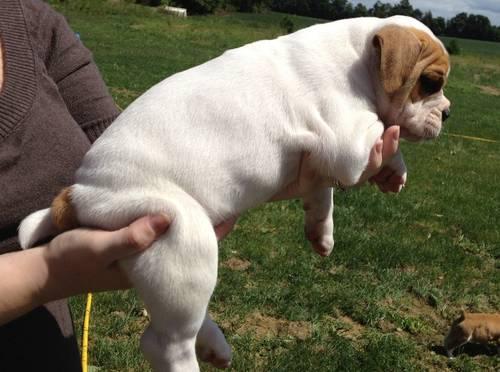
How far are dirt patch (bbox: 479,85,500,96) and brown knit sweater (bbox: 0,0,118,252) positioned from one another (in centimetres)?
2276

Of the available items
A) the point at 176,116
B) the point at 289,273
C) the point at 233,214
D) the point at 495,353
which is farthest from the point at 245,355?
the point at 176,116

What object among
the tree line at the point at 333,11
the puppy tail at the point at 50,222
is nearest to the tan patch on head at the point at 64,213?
the puppy tail at the point at 50,222

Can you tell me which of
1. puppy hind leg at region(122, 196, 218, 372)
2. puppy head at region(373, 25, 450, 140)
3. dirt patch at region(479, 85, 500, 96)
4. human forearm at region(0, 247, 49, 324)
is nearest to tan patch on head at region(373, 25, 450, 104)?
puppy head at region(373, 25, 450, 140)

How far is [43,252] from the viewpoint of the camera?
1.78 m

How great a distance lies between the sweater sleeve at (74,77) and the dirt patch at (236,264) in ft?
8.83

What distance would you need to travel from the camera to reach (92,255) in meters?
1.70

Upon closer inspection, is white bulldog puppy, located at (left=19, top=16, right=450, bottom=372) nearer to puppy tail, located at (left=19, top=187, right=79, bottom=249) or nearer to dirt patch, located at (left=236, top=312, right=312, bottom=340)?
puppy tail, located at (left=19, top=187, right=79, bottom=249)

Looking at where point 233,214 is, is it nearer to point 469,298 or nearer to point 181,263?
point 181,263

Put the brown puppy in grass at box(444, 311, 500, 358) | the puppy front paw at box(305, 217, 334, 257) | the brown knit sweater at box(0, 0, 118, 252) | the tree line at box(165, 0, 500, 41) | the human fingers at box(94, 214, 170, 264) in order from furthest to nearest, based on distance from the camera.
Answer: the tree line at box(165, 0, 500, 41), the brown puppy in grass at box(444, 311, 500, 358), the puppy front paw at box(305, 217, 334, 257), the brown knit sweater at box(0, 0, 118, 252), the human fingers at box(94, 214, 170, 264)

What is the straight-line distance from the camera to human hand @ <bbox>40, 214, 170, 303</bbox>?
66.0 inches

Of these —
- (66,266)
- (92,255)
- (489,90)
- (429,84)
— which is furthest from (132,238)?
(489,90)

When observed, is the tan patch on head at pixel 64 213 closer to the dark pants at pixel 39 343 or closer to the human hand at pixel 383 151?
the dark pants at pixel 39 343

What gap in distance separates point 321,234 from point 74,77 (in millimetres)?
1150

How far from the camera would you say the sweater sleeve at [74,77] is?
231 centimetres
